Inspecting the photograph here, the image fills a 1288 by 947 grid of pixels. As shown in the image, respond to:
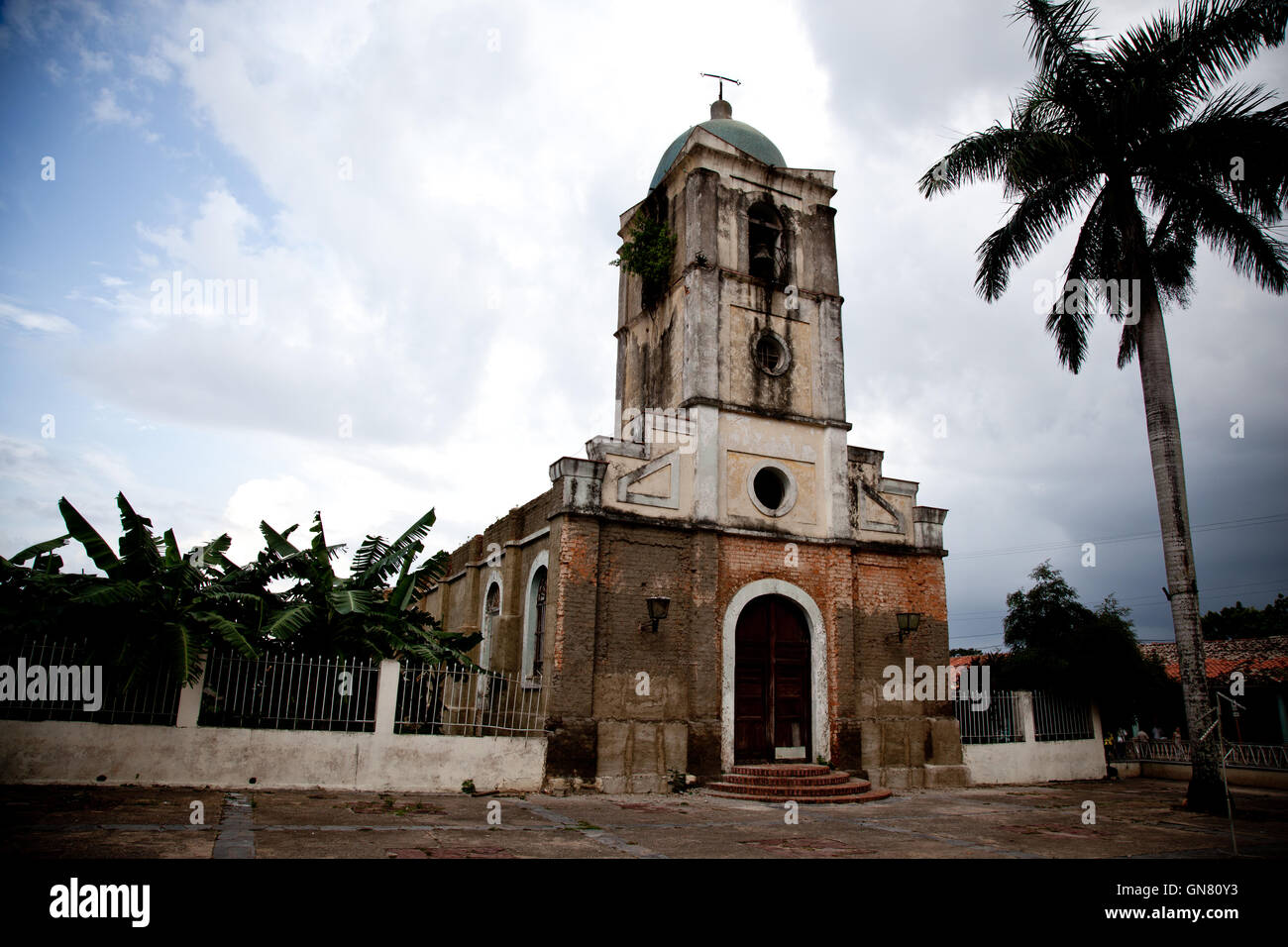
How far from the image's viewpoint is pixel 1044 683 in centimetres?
1866

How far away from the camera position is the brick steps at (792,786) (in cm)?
1376

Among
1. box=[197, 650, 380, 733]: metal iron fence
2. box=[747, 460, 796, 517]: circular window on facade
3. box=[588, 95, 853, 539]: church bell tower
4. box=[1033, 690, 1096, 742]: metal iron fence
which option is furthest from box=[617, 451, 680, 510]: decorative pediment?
box=[1033, 690, 1096, 742]: metal iron fence

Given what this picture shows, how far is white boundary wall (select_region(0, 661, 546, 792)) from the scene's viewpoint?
11.1m

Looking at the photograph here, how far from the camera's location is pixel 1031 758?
17.4 meters

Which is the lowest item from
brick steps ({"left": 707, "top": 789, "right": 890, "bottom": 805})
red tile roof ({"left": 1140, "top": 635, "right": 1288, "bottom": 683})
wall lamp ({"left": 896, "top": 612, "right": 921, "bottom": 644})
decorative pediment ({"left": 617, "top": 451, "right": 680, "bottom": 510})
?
brick steps ({"left": 707, "top": 789, "right": 890, "bottom": 805})

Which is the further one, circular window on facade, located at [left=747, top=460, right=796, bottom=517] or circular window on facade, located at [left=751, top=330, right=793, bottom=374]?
circular window on facade, located at [left=751, top=330, right=793, bottom=374]

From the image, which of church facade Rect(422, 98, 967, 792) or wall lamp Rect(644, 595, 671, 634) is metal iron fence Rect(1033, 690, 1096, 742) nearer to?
church facade Rect(422, 98, 967, 792)

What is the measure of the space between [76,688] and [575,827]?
7331 mm

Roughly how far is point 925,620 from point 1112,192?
881 cm

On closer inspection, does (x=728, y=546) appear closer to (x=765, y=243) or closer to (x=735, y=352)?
(x=735, y=352)

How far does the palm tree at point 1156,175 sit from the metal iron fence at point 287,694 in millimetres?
13104

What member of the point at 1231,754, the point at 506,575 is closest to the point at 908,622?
the point at 1231,754

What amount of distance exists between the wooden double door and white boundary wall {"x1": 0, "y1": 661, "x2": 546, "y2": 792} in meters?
4.04

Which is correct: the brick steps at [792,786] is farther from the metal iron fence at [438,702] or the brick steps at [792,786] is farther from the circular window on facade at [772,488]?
the circular window on facade at [772,488]
